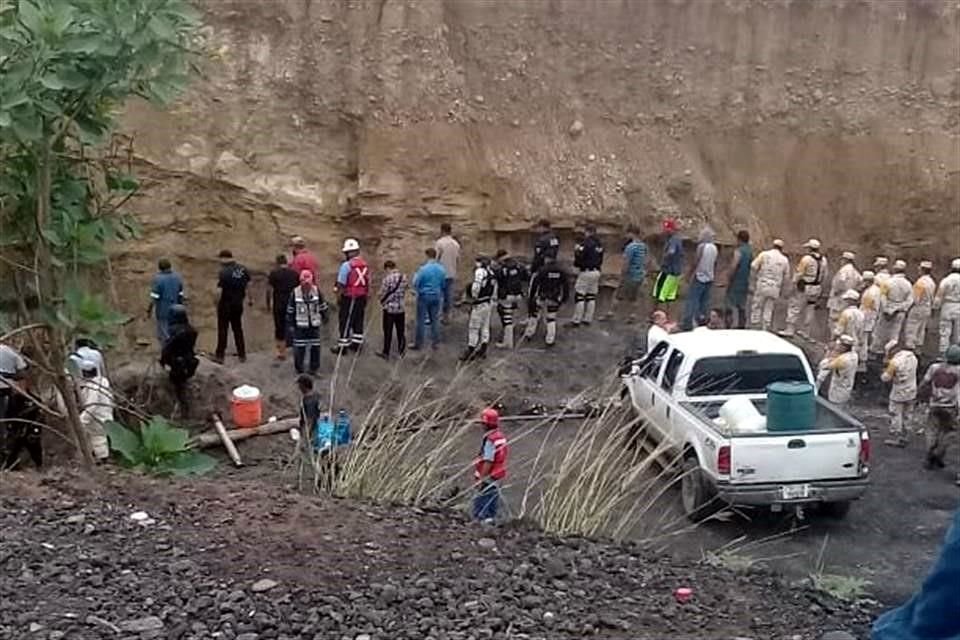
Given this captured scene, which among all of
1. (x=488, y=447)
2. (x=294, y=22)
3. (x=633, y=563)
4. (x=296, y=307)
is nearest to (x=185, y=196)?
(x=294, y=22)

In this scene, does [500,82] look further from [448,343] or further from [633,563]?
[633,563]

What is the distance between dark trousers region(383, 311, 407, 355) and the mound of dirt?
9525mm

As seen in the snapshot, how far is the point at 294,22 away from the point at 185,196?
137 inches

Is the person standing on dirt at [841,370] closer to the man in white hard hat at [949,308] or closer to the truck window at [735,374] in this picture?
the truck window at [735,374]

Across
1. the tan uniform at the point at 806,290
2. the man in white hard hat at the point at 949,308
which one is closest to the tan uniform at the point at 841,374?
the tan uniform at the point at 806,290

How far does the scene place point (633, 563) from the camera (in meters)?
7.69

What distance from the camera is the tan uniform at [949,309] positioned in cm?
1947

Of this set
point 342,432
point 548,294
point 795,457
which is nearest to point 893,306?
point 548,294

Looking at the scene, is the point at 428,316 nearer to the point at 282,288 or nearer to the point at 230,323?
the point at 282,288

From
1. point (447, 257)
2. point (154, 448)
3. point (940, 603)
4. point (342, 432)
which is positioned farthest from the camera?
point (447, 257)

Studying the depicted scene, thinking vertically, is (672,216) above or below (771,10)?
below

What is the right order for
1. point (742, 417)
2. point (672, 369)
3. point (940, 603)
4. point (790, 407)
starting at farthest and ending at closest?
point (672, 369) → point (742, 417) → point (790, 407) → point (940, 603)

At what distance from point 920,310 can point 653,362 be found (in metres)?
6.57

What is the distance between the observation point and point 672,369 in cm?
1470
